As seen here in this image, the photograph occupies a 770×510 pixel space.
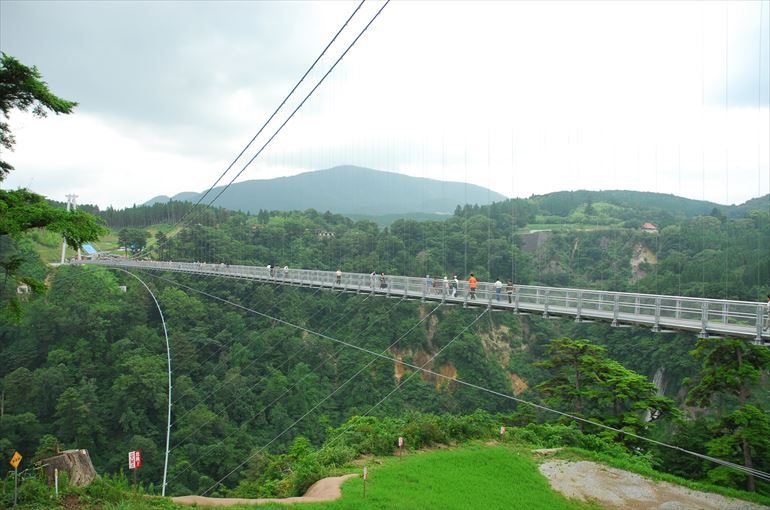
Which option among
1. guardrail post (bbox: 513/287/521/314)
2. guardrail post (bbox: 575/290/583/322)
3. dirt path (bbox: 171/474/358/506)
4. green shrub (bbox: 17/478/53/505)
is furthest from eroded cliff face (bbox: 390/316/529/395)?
green shrub (bbox: 17/478/53/505)

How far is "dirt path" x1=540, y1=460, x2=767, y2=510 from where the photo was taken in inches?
448

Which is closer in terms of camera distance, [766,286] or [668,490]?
[668,490]

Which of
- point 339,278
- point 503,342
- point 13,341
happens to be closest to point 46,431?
point 13,341

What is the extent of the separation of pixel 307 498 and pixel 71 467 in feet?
14.5

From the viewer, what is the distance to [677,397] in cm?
3634

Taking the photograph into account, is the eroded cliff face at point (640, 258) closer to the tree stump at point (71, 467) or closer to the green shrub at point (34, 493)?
the tree stump at point (71, 467)

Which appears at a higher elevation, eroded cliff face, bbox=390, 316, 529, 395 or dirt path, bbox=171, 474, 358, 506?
dirt path, bbox=171, 474, 358, 506

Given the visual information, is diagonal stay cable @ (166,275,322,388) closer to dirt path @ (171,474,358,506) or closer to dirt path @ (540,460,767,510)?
dirt path @ (171,474,358,506)

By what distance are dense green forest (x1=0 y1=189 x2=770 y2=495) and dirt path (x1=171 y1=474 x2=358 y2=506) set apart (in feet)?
2.28

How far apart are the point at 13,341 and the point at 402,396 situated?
96.2ft

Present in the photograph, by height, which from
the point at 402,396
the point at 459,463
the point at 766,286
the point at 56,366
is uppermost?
the point at 766,286

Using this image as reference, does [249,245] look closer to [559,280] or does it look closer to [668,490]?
[559,280]

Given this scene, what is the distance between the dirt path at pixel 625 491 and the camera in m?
11.4

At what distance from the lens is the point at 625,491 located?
12.0 meters
